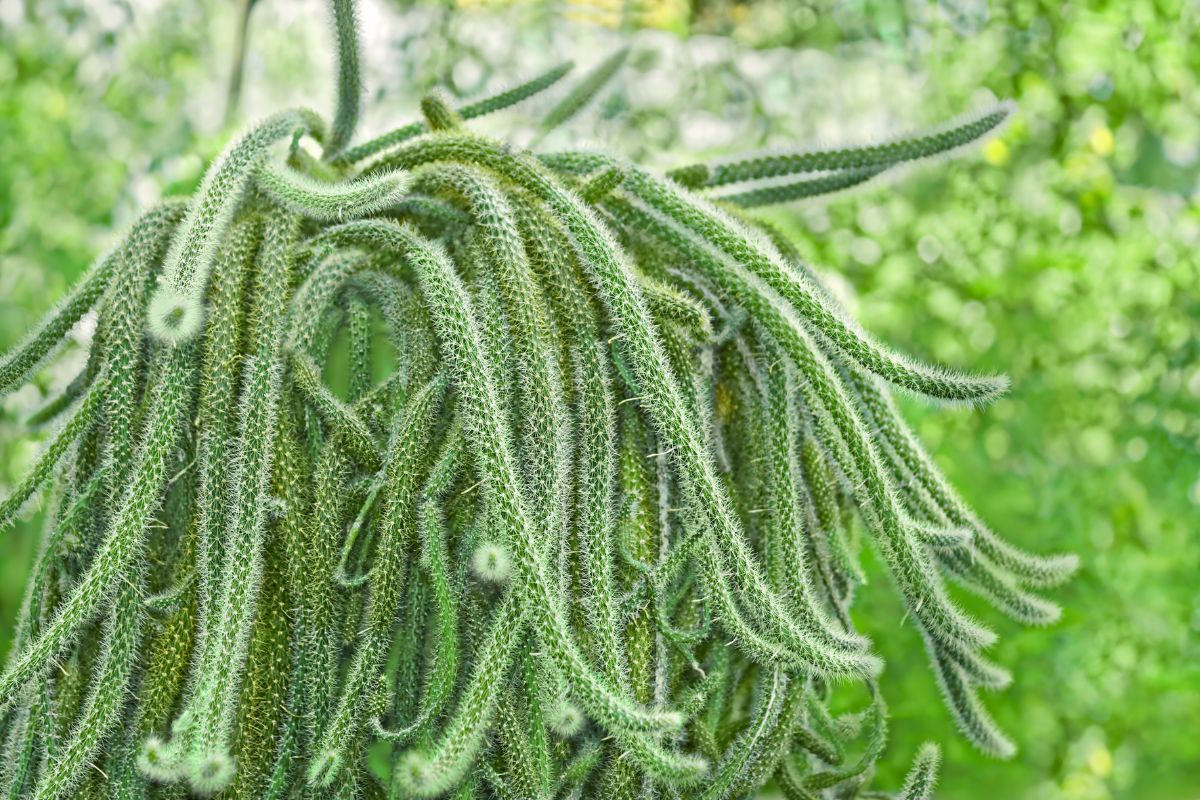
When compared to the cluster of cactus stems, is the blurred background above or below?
above

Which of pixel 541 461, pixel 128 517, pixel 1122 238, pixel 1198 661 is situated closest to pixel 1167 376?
pixel 1122 238

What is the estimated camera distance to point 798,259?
2.46 feet

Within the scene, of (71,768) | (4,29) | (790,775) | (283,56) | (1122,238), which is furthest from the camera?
(283,56)

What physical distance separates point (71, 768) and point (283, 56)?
204 cm

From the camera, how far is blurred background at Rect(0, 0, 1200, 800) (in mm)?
1772

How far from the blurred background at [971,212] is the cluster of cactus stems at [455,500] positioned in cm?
108

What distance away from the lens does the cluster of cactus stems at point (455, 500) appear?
1.68 ft

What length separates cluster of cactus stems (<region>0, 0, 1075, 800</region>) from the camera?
0.51m

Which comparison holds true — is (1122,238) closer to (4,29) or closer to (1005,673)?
(1005,673)

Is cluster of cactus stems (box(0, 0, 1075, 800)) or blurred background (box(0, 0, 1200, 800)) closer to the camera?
cluster of cactus stems (box(0, 0, 1075, 800))

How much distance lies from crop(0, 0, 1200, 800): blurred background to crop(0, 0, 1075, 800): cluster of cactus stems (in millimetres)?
1080

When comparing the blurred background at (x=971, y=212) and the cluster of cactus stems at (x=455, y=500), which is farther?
the blurred background at (x=971, y=212)

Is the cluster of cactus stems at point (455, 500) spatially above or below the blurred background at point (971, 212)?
below

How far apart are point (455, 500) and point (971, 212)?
6.14 feet
